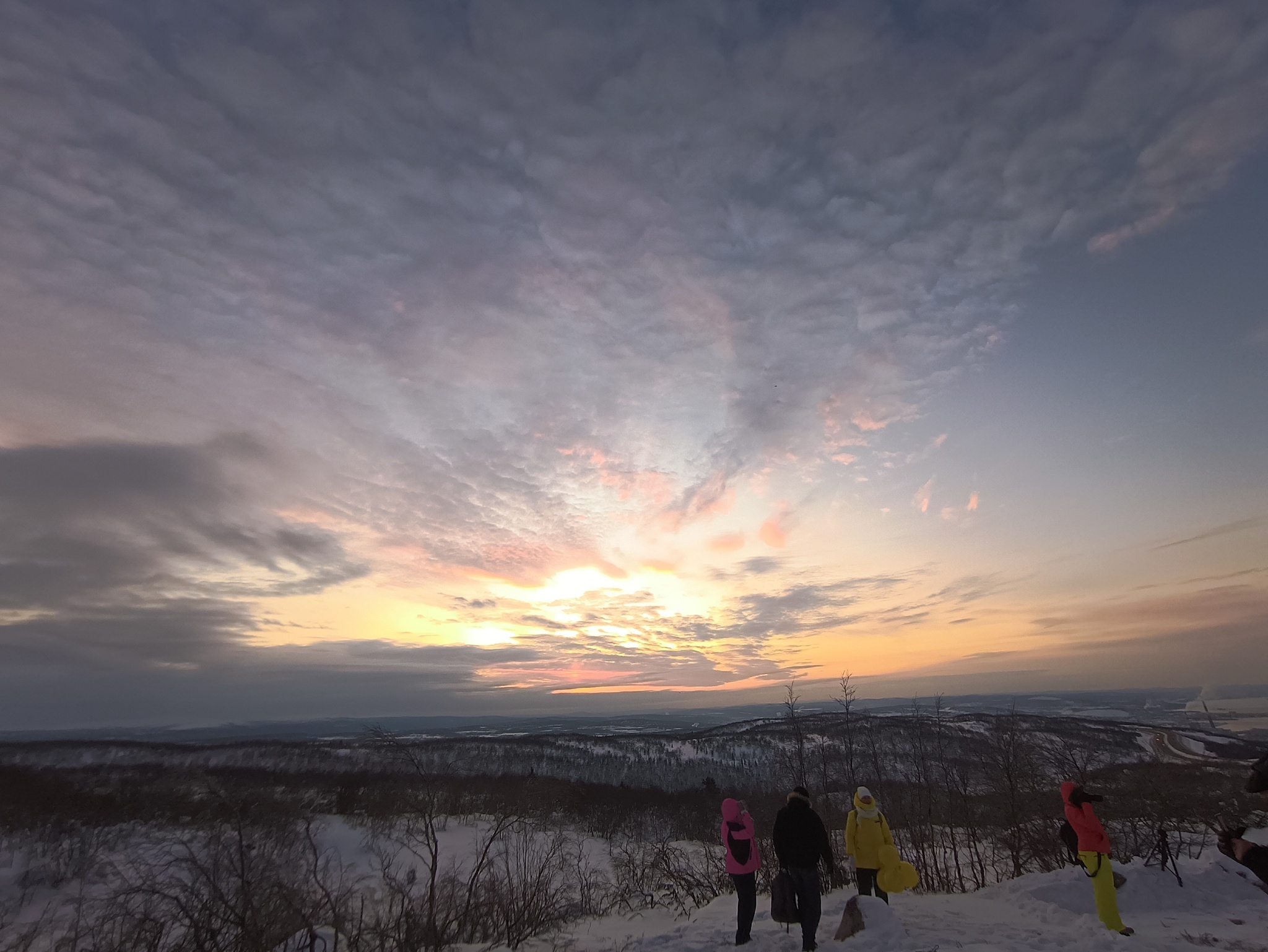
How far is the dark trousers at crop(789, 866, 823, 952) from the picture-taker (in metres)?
7.84

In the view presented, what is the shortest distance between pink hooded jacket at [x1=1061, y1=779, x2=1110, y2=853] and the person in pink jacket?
4777 millimetres

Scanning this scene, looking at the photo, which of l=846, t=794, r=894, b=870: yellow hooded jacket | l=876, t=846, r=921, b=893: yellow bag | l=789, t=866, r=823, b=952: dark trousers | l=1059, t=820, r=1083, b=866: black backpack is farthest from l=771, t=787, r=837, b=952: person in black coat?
l=1059, t=820, r=1083, b=866: black backpack

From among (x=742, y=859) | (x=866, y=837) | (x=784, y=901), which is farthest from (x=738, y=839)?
(x=866, y=837)

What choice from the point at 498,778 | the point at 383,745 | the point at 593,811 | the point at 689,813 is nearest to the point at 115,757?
the point at 498,778

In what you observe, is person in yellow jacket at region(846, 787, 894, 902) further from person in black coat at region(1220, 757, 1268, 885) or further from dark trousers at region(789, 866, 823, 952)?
person in black coat at region(1220, 757, 1268, 885)

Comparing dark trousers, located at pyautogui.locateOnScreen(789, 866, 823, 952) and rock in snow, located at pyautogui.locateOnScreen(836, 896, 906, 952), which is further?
dark trousers, located at pyautogui.locateOnScreen(789, 866, 823, 952)

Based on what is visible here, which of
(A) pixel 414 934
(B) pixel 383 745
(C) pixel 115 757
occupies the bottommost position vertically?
(C) pixel 115 757

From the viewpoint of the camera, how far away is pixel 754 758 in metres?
134

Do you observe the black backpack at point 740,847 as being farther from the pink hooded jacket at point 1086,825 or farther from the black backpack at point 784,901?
the pink hooded jacket at point 1086,825

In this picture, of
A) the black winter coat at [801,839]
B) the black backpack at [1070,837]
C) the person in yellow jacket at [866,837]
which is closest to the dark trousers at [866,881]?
the person in yellow jacket at [866,837]

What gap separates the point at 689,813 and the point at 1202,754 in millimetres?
75386

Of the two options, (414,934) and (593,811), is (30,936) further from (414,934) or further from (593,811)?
(593,811)

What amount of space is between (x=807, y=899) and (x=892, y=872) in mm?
2220

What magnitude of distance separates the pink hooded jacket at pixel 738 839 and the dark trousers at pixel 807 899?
88 cm
